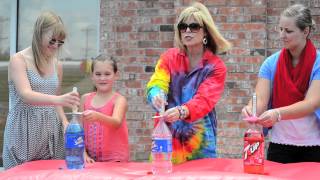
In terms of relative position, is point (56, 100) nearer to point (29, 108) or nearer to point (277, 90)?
point (29, 108)

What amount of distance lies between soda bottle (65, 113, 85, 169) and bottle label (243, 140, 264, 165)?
35.0 inches

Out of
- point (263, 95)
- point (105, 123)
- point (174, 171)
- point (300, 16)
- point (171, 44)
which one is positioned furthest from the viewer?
point (171, 44)

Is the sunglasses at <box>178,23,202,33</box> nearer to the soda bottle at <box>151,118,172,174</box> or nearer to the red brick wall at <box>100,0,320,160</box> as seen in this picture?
the soda bottle at <box>151,118,172,174</box>

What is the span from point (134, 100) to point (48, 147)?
2.10 metres

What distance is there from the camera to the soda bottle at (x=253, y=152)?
2748 millimetres

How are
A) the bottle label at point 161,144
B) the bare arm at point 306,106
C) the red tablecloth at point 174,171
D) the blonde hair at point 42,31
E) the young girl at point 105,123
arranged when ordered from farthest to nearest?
the young girl at point 105,123 → the blonde hair at point 42,31 → the bare arm at point 306,106 → the bottle label at point 161,144 → the red tablecloth at point 174,171

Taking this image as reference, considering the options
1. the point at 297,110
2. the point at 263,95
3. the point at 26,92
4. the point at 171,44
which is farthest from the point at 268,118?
the point at 171,44

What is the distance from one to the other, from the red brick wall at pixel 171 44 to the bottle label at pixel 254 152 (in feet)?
7.94

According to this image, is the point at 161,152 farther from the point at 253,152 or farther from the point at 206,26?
the point at 206,26

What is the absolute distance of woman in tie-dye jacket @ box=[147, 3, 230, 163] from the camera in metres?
3.27

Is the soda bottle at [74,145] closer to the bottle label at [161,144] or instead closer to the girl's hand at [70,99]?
the girl's hand at [70,99]

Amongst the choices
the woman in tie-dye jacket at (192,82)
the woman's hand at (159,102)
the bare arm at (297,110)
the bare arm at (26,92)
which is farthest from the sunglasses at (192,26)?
the bare arm at (26,92)

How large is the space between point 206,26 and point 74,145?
1061 millimetres

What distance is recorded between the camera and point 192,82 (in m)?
3.29
